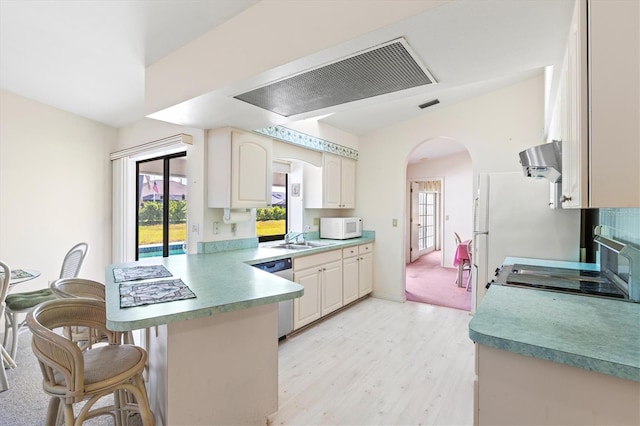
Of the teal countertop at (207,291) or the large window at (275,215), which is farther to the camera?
the large window at (275,215)

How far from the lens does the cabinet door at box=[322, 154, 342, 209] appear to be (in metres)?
4.04

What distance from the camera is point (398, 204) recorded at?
432cm

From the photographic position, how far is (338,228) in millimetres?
4086

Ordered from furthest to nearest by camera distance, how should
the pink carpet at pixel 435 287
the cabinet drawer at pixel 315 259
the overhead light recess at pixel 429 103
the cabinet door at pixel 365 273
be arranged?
the pink carpet at pixel 435 287 < the cabinet door at pixel 365 273 < the overhead light recess at pixel 429 103 < the cabinet drawer at pixel 315 259

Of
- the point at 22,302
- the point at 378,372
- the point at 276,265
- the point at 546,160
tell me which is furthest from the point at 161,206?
the point at 546,160

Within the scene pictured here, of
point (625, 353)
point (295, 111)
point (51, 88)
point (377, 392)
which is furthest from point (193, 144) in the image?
point (625, 353)

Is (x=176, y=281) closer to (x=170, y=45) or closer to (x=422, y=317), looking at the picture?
(x=170, y=45)

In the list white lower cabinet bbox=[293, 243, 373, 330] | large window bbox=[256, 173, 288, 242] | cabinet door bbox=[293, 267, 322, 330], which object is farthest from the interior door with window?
cabinet door bbox=[293, 267, 322, 330]

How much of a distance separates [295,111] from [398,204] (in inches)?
95.9

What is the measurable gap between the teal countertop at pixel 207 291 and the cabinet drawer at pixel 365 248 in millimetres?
1733

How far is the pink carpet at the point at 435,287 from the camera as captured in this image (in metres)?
4.37

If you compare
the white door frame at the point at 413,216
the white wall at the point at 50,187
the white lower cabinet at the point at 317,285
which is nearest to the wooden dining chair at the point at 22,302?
the white wall at the point at 50,187

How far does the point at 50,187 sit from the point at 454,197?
7298 millimetres

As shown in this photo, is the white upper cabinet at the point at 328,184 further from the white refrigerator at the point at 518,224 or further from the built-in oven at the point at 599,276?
the built-in oven at the point at 599,276
